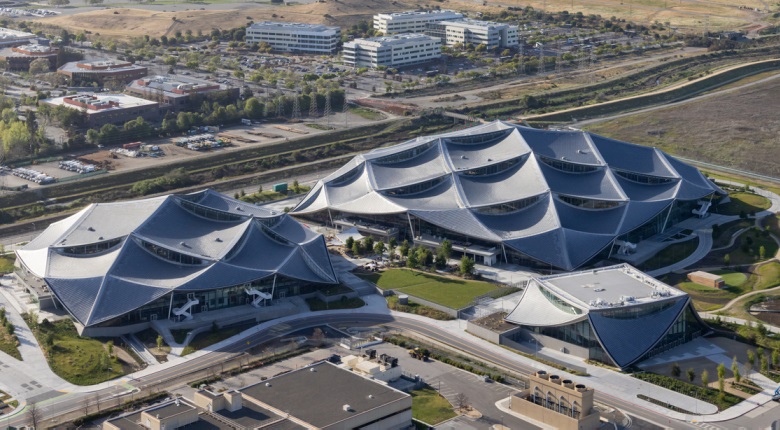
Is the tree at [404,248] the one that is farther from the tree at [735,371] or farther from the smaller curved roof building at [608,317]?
the tree at [735,371]

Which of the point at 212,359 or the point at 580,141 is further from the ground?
the point at 580,141

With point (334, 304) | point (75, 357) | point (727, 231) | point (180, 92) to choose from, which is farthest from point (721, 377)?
point (180, 92)

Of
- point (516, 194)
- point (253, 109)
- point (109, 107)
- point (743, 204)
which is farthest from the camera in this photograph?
point (253, 109)

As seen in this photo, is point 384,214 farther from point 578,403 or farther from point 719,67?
point 719,67

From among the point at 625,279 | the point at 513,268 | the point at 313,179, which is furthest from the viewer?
the point at 313,179

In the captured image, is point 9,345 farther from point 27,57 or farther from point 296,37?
point 296,37

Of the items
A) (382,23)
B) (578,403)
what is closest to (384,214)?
(578,403)

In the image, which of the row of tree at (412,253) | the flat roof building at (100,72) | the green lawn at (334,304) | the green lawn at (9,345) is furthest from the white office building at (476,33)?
the green lawn at (9,345)
